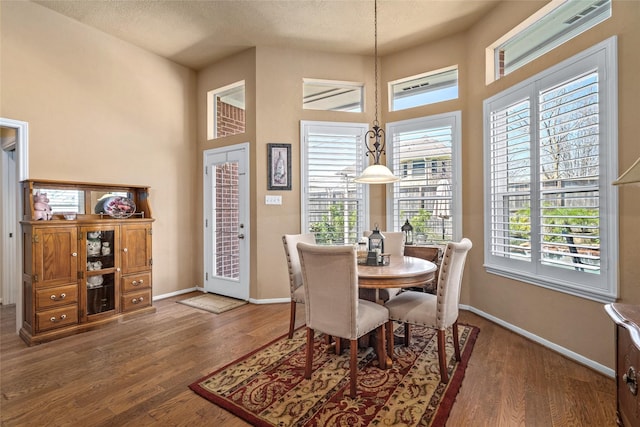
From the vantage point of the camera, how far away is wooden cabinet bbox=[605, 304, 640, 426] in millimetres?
1025

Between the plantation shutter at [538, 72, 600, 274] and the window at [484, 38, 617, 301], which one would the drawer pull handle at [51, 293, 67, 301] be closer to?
the window at [484, 38, 617, 301]

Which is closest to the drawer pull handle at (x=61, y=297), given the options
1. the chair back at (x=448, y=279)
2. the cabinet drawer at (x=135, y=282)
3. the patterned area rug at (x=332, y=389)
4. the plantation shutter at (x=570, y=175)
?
the cabinet drawer at (x=135, y=282)

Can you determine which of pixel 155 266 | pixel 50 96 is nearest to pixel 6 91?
pixel 50 96

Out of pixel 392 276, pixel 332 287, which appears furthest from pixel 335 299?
pixel 392 276

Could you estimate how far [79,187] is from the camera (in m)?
3.47

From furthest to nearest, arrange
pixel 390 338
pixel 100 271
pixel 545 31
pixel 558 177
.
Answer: pixel 100 271
pixel 545 31
pixel 558 177
pixel 390 338

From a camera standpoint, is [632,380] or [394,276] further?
[394,276]

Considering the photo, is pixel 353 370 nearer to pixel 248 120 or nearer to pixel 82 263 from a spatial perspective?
pixel 82 263

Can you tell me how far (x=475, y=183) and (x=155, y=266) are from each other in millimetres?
4318

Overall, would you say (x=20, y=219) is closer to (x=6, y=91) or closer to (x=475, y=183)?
(x=6, y=91)

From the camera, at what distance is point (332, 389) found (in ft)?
6.93

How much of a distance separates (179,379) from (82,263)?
186 centimetres

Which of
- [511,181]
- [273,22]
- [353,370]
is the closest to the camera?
[353,370]

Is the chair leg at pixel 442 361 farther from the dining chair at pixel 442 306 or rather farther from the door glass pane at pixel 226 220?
the door glass pane at pixel 226 220
